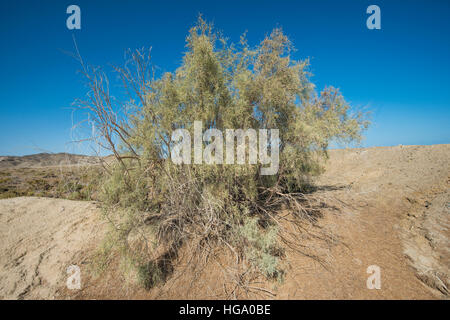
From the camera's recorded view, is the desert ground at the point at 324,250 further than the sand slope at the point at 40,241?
No

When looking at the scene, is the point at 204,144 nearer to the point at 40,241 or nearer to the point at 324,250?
the point at 324,250

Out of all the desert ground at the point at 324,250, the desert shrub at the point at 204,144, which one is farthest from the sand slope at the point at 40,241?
the desert shrub at the point at 204,144

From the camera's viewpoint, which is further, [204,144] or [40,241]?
[40,241]

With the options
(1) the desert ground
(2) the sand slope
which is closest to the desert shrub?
(1) the desert ground

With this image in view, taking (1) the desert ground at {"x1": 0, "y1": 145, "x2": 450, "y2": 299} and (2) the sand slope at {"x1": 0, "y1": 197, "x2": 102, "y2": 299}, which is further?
(2) the sand slope at {"x1": 0, "y1": 197, "x2": 102, "y2": 299}

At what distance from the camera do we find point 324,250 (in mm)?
4660

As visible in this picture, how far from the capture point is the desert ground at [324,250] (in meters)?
3.82

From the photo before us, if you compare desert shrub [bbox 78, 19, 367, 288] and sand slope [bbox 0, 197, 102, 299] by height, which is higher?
desert shrub [bbox 78, 19, 367, 288]

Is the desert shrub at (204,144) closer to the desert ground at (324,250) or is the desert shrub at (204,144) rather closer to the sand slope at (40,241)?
the desert ground at (324,250)

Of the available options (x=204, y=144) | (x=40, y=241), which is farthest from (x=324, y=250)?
(x=40, y=241)

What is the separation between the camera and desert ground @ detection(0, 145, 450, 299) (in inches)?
150

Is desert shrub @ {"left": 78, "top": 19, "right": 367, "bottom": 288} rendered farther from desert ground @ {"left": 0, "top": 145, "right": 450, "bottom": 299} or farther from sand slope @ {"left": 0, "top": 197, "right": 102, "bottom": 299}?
sand slope @ {"left": 0, "top": 197, "right": 102, "bottom": 299}

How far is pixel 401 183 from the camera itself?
7625 mm
